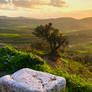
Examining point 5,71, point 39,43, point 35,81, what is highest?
point 35,81

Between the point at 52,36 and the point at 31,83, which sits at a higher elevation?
the point at 31,83

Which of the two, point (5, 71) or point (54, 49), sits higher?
point (5, 71)

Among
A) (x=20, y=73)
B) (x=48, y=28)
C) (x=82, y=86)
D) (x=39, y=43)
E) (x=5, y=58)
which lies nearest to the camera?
(x=20, y=73)

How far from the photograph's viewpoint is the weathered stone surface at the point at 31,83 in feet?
13.0

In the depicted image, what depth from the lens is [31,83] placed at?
4172mm

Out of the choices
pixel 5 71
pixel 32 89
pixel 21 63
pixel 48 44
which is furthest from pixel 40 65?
pixel 48 44

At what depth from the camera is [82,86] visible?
5.45 m

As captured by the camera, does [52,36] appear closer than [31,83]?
No

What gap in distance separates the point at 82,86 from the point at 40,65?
7.31 ft

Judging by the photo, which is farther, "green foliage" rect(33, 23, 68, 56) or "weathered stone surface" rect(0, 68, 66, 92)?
"green foliage" rect(33, 23, 68, 56)

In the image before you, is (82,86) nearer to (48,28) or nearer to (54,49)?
(54,49)

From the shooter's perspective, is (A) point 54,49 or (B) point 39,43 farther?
(B) point 39,43

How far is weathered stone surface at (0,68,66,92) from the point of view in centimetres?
395

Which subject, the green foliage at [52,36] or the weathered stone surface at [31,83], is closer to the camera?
the weathered stone surface at [31,83]
